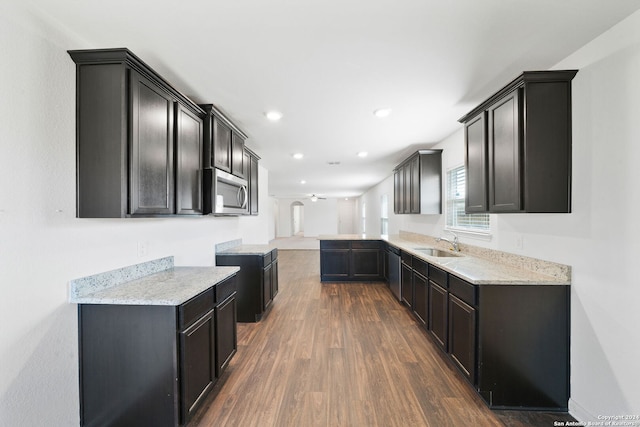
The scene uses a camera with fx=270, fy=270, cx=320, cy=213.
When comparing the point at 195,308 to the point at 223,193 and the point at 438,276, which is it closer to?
the point at 223,193

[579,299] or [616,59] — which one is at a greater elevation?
[616,59]

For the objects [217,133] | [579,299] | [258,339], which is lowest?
[258,339]

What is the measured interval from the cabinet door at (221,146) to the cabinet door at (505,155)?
245cm

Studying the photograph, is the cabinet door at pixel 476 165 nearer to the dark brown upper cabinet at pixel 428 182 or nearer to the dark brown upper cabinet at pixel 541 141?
the dark brown upper cabinet at pixel 541 141

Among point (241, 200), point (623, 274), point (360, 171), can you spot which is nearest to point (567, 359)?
point (623, 274)

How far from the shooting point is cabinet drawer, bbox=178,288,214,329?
1652 mm

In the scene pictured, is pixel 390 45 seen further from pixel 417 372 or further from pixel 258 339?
pixel 258 339

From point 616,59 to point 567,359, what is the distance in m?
1.96

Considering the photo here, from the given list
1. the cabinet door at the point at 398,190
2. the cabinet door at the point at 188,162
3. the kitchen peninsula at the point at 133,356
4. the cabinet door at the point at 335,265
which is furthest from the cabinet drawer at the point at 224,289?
the cabinet door at the point at 398,190

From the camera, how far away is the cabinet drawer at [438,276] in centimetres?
254

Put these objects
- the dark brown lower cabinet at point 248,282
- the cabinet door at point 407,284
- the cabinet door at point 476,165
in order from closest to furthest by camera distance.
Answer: the cabinet door at point 476,165 < the dark brown lower cabinet at point 248,282 < the cabinet door at point 407,284

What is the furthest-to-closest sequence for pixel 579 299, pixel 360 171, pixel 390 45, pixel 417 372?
1. pixel 360 171
2. pixel 417 372
3. pixel 579 299
4. pixel 390 45

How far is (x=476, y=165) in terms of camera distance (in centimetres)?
245

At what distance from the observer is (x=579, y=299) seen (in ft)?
6.00
